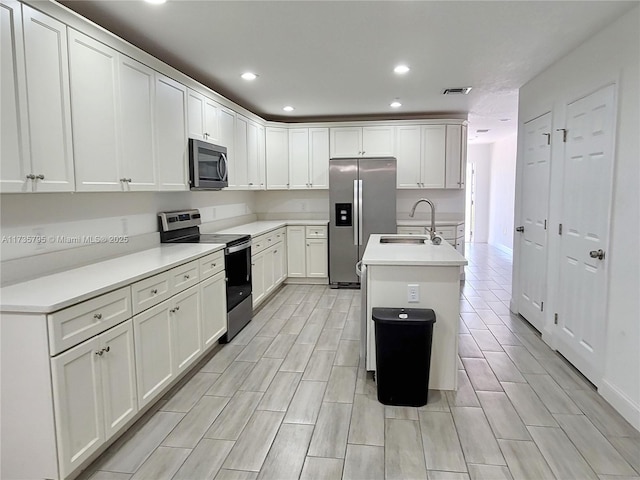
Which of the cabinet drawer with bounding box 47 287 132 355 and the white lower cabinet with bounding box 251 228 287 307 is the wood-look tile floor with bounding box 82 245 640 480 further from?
the white lower cabinet with bounding box 251 228 287 307

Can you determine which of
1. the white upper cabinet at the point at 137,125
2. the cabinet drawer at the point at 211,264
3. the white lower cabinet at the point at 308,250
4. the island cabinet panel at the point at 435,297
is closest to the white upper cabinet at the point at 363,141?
the white lower cabinet at the point at 308,250

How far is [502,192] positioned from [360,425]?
7958mm

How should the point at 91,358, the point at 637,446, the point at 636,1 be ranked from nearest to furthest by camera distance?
1. the point at 91,358
2. the point at 637,446
3. the point at 636,1

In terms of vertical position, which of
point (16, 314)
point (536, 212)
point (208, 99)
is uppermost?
point (208, 99)

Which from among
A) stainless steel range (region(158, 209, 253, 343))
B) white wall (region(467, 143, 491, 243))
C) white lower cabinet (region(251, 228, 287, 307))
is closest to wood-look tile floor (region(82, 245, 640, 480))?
stainless steel range (region(158, 209, 253, 343))

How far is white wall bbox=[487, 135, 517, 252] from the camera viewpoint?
8.65 m

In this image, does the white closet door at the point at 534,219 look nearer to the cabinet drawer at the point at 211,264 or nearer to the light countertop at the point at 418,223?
the light countertop at the point at 418,223

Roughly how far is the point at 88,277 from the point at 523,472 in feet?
8.15

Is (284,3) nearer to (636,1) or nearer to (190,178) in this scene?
(190,178)

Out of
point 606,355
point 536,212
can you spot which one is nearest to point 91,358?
point 606,355

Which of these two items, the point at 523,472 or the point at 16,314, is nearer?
the point at 16,314

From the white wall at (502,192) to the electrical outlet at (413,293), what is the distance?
6528mm

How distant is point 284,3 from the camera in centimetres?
251

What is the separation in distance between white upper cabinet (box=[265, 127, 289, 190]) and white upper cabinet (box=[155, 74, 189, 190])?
8.65 feet
